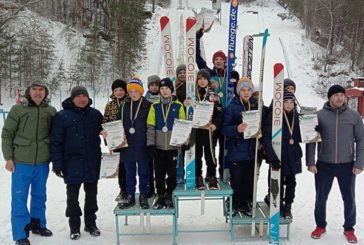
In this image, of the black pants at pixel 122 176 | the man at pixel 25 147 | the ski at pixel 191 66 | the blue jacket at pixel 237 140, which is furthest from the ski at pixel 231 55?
the man at pixel 25 147

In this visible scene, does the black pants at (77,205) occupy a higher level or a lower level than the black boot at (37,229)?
higher

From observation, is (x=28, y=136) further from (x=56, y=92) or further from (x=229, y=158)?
(x=56, y=92)

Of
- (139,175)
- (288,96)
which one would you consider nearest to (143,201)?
(139,175)

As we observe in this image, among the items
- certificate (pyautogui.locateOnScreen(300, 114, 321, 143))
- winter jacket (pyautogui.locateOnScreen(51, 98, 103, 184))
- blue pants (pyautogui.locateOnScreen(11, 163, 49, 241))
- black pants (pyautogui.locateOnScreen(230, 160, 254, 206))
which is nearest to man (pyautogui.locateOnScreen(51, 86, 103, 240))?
winter jacket (pyautogui.locateOnScreen(51, 98, 103, 184))

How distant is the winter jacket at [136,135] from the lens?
4.12 meters

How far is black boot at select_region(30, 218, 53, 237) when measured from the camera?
4.38 meters

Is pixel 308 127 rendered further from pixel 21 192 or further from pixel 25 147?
pixel 21 192

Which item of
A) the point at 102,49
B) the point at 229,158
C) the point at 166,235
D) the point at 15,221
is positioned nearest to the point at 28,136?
the point at 15,221

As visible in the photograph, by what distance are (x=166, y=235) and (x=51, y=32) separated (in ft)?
82.4

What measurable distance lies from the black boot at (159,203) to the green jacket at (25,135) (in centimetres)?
151

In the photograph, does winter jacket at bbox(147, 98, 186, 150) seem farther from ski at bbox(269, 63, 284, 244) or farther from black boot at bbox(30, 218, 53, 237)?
black boot at bbox(30, 218, 53, 237)

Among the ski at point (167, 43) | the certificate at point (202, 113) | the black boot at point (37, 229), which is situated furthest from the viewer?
the ski at point (167, 43)

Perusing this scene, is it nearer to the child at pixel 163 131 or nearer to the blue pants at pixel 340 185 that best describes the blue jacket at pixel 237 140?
the child at pixel 163 131

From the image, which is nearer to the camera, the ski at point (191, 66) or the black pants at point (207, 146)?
the ski at point (191, 66)
